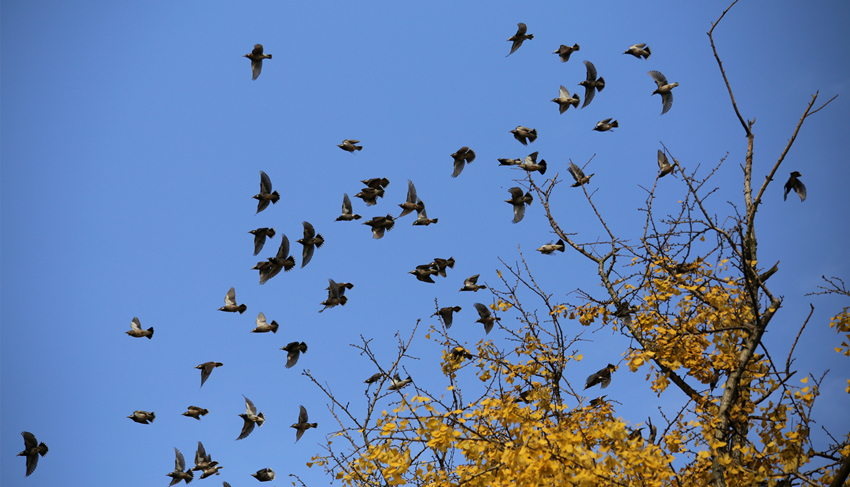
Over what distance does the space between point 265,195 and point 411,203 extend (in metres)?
2.63

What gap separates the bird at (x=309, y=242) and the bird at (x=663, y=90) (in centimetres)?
623

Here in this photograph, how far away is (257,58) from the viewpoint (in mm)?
10375

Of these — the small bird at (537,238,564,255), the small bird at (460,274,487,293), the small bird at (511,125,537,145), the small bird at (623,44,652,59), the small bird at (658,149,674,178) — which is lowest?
the small bird at (460,274,487,293)

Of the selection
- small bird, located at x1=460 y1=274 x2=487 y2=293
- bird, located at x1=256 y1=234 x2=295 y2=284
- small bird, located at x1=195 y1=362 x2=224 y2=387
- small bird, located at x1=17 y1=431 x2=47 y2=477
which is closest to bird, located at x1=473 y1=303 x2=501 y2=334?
small bird, located at x1=460 y1=274 x2=487 y2=293

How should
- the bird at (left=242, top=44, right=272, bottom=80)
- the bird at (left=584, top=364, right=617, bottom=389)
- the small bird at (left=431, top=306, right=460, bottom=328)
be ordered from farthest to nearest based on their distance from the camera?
the bird at (left=242, top=44, right=272, bottom=80) → the small bird at (left=431, top=306, right=460, bottom=328) → the bird at (left=584, top=364, right=617, bottom=389)

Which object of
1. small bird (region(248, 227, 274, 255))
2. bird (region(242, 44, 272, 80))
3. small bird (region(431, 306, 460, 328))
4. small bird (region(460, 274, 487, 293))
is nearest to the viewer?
small bird (region(431, 306, 460, 328))

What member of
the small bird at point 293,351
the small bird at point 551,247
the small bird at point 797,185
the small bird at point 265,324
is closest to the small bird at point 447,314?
the small bird at point 551,247

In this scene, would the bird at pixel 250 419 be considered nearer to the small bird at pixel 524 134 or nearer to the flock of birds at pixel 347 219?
the flock of birds at pixel 347 219

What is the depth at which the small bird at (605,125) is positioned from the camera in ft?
32.0

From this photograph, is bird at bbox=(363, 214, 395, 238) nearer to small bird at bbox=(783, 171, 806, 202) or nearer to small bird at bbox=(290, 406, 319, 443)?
small bird at bbox=(290, 406, 319, 443)

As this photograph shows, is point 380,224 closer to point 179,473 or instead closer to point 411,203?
point 411,203

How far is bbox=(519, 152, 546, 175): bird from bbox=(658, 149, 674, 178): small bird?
6.15 feet

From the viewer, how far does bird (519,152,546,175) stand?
9.60 meters

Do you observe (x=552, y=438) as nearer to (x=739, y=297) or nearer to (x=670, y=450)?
(x=670, y=450)
